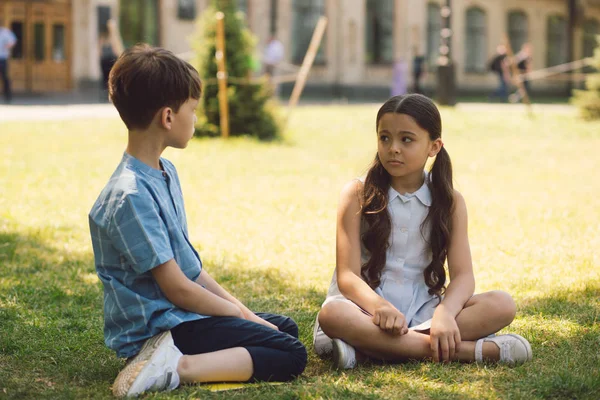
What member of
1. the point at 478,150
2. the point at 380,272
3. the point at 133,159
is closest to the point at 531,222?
the point at 380,272

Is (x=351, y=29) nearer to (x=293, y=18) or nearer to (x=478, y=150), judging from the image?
(x=293, y=18)

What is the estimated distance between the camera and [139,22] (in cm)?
2639

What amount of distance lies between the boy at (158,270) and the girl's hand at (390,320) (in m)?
0.36

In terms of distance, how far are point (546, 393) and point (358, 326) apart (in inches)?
29.9

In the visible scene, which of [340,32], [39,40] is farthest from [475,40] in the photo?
[39,40]

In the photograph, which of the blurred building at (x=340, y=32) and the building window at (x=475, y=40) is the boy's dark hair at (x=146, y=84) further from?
the building window at (x=475, y=40)

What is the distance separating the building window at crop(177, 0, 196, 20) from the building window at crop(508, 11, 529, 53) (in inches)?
629

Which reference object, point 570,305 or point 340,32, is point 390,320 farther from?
point 340,32

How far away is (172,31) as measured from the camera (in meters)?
27.1

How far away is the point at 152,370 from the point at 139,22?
957 inches

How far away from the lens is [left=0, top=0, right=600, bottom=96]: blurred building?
24.4 m

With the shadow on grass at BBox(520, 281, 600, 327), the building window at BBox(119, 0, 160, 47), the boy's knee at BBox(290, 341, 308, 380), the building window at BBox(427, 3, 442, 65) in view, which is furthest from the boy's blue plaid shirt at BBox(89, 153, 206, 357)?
the building window at BBox(427, 3, 442, 65)

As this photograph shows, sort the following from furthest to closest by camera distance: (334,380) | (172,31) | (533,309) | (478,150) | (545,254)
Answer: (172,31) → (478,150) → (545,254) → (533,309) → (334,380)

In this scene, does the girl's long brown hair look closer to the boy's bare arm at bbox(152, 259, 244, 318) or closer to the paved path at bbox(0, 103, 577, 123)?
the boy's bare arm at bbox(152, 259, 244, 318)
